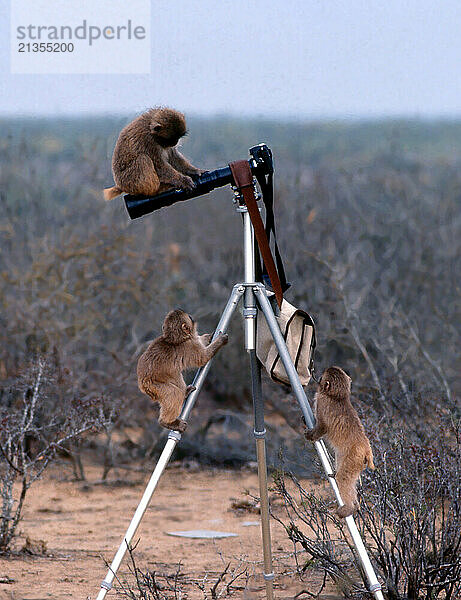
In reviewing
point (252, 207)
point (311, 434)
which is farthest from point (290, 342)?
point (252, 207)

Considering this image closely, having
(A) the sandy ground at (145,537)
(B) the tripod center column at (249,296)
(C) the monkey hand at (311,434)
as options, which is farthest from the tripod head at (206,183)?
(A) the sandy ground at (145,537)

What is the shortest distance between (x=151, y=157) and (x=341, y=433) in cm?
112

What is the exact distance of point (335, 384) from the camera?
294 cm

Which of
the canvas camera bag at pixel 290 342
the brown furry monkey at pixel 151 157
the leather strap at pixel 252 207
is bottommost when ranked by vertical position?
the canvas camera bag at pixel 290 342

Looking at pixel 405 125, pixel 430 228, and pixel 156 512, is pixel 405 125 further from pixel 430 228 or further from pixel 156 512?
pixel 156 512

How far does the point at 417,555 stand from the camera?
10.6ft

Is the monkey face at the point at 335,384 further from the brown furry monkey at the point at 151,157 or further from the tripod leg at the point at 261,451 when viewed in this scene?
the brown furry monkey at the point at 151,157

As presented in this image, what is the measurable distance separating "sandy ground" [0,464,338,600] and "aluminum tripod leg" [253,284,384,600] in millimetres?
768

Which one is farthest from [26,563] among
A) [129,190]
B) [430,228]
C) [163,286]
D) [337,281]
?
[430,228]

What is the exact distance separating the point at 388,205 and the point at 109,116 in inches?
149

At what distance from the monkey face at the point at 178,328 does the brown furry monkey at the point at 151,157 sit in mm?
418

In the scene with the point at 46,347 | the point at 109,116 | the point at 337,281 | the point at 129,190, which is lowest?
the point at 46,347

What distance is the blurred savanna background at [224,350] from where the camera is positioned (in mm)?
3768

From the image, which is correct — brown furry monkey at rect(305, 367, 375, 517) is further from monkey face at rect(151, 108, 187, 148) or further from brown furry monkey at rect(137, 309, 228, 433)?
monkey face at rect(151, 108, 187, 148)
